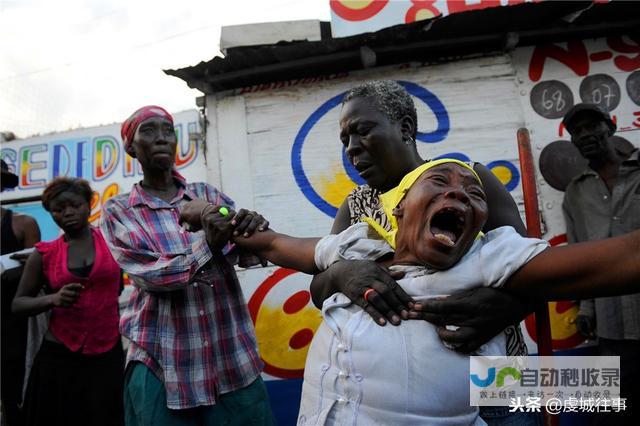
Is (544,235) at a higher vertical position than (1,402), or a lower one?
higher

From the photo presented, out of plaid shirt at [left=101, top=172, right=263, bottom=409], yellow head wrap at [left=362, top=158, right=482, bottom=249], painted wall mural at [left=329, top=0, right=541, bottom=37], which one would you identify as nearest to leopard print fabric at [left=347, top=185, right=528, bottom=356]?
yellow head wrap at [left=362, top=158, right=482, bottom=249]

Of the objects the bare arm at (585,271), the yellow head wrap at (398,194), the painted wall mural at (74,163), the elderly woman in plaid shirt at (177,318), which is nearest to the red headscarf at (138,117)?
the elderly woman in plaid shirt at (177,318)

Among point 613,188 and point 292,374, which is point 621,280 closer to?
point 613,188

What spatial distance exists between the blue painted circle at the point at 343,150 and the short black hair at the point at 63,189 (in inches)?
59.8

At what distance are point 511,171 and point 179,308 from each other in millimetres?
2638

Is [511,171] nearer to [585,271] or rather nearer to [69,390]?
[585,271]

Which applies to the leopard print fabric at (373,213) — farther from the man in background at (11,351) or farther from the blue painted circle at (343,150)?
the man in background at (11,351)

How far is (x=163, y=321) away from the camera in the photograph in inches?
→ 85.3

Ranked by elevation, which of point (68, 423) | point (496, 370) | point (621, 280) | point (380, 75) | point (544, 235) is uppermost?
point (380, 75)

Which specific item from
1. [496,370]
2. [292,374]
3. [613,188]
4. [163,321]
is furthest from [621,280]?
[292,374]

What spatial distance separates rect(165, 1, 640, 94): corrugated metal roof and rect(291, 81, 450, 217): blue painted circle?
25 cm

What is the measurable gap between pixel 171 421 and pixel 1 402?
223cm

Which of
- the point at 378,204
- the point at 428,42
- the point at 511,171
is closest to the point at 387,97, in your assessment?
the point at 378,204

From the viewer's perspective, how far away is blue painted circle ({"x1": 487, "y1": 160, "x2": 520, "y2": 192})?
361 centimetres
